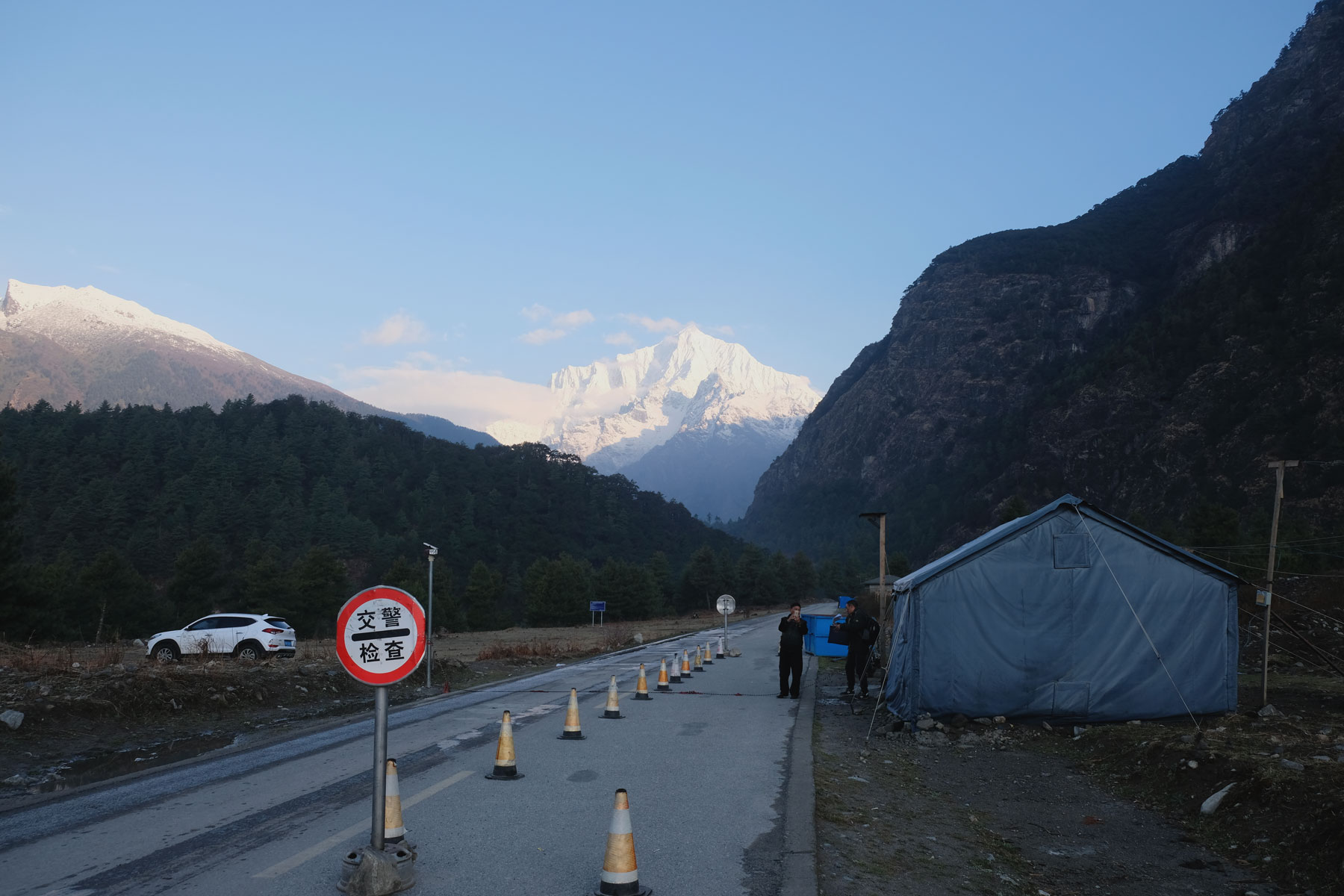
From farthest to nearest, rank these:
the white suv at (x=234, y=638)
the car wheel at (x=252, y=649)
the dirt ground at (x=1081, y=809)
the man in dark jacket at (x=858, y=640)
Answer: the car wheel at (x=252, y=649) < the white suv at (x=234, y=638) < the man in dark jacket at (x=858, y=640) < the dirt ground at (x=1081, y=809)

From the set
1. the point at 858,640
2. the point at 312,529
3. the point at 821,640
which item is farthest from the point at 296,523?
the point at 858,640

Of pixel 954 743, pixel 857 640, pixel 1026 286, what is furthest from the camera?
pixel 1026 286

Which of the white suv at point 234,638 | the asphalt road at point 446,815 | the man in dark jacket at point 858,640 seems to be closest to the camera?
the asphalt road at point 446,815

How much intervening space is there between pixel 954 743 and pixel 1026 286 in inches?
7474

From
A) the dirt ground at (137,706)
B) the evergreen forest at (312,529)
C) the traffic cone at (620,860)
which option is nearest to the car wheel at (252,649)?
the dirt ground at (137,706)

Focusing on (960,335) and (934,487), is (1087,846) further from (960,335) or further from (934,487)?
(960,335)

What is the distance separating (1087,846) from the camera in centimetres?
813

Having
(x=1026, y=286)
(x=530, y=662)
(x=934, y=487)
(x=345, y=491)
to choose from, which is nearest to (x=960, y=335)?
(x=1026, y=286)

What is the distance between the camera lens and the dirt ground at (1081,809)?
695 centimetres

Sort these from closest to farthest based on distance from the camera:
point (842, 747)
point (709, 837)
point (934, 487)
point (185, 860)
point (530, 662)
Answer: point (185, 860), point (709, 837), point (842, 747), point (530, 662), point (934, 487)

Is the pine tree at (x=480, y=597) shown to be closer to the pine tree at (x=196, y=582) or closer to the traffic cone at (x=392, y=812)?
the pine tree at (x=196, y=582)

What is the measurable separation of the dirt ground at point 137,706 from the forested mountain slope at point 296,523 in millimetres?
13126

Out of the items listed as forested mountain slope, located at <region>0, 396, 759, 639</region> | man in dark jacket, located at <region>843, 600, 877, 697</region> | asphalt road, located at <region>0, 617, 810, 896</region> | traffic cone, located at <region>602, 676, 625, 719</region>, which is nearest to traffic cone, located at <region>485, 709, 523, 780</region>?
asphalt road, located at <region>0, 617, 810, 896</region>

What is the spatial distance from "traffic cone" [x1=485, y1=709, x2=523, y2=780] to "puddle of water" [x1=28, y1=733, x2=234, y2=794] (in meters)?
4.42
